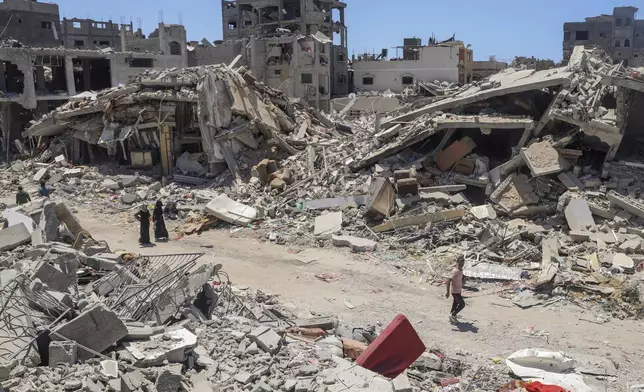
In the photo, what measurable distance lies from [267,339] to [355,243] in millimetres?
6309

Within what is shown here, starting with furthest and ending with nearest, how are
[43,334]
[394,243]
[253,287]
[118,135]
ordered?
1. [118,135]
2. [394,243]
3. [253,287]
4. [43,334]

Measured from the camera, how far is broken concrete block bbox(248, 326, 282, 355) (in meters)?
6.47

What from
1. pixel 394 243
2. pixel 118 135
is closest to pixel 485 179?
pixel 394 243

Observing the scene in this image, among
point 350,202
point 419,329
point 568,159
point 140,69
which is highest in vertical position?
point 140,69

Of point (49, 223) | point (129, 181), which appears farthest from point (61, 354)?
point (129, 181)

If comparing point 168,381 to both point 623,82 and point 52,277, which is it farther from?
point 623,82

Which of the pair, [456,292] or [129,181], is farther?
[129,181]

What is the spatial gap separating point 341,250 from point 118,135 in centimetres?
1167

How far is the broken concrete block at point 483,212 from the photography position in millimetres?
12928

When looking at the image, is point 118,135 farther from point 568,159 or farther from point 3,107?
point 568,159

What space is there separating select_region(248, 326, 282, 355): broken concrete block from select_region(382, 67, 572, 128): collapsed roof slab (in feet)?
37.0

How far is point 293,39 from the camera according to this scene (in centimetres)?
3488

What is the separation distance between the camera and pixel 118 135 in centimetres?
2047

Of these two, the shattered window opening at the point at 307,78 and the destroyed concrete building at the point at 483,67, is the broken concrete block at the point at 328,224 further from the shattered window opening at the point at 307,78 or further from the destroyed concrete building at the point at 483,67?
the destroyed concrete building at the point at 483,67
